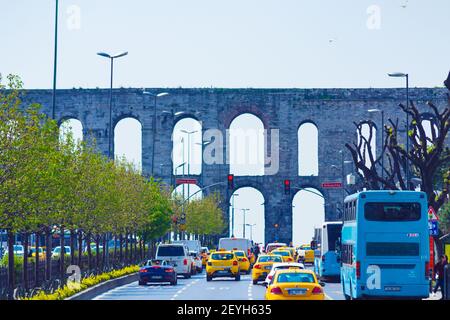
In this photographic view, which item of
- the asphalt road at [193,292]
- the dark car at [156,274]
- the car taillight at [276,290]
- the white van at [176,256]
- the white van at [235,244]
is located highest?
the white van at [235,244]

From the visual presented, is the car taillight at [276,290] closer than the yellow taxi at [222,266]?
Yes

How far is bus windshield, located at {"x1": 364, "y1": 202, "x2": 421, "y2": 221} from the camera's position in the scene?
32656mm

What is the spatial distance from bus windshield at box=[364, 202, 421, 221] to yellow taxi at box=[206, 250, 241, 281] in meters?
A: 24.0

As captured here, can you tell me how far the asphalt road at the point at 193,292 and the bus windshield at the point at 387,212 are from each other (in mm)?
6334

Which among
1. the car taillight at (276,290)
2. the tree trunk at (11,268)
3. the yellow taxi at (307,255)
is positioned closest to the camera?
the car taillight at (276,290)

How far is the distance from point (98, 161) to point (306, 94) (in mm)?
56365

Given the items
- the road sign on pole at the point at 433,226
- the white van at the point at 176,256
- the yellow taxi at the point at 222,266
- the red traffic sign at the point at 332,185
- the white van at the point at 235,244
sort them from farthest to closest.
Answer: the red traffic sign at the point at 332,185, the white van at the point at 235,244, the white van at the point at 176,256, the yellow taxi at the point at 222,266, the road sign on pole at the point at 433,226

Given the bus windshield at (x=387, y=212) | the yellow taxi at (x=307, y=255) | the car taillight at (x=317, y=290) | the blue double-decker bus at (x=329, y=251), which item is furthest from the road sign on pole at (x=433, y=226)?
the yellow taxi at (x=307, y=255)

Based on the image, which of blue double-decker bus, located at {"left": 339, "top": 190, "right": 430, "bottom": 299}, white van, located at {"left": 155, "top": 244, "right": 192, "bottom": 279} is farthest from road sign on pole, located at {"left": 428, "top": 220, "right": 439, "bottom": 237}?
white van, located at {"left": 155, "top": 244, "right": 192, "bottom": 279}

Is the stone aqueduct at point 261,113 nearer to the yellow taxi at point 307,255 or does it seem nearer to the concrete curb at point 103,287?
the yellow taxi at point 307,255

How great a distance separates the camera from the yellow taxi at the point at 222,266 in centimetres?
5631

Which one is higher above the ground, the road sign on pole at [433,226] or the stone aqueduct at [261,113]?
the stone aqueduct at [261,113]

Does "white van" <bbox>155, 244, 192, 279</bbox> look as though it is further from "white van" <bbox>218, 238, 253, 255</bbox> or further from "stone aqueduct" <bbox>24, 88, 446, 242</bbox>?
"stone aqueduct" <bbox>24, 88, 446, 242</bbox>
